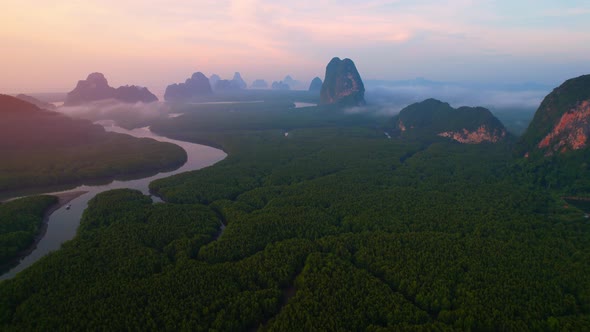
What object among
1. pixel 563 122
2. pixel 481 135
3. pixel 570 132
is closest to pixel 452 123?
pixel 481 135

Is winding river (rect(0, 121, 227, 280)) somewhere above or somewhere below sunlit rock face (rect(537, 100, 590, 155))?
below

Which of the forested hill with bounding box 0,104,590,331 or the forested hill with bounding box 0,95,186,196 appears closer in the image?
the forested hill with bounding box 0,104,590,331

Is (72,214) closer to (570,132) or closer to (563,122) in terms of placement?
(570,132)

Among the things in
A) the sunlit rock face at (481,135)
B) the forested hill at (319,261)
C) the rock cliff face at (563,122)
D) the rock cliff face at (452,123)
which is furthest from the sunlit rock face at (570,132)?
the rock cliff face at (452,123)

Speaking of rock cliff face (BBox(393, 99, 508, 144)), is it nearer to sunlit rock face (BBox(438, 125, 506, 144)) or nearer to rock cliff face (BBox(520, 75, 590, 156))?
sunlit rock face (BBox(438, 125, 506, 144))

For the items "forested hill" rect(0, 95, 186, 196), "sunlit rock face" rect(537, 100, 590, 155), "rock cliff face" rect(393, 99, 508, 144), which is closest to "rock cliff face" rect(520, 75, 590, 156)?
"sunlit rock face" rect(537, 100, 590, 155)

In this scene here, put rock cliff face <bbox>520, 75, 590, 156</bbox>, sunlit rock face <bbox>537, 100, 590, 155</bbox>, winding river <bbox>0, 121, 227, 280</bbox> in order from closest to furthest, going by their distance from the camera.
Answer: winding river <bbox>0, 121, 227, 280</bbox>
sunlit rock face <bbox>537, 100, 590, 155</bbox>
rock cliff face <bbox>520, 75, 590, 156</bbox>
